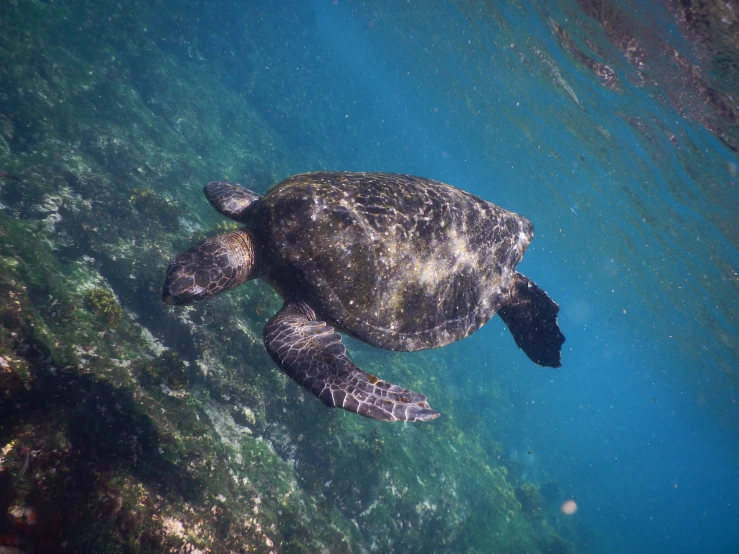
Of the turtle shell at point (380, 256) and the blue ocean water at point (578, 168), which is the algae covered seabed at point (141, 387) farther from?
the blue ocean water at point (578, 168)

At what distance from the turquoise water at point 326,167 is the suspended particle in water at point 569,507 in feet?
5.51

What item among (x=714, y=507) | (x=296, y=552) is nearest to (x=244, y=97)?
(x=296, y=552)

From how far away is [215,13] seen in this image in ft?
109

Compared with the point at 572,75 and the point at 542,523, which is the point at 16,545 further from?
the point at 542,523

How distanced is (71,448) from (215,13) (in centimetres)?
4248

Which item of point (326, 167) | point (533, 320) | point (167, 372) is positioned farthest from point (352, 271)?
point (326, 167)

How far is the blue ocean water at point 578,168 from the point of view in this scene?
1642cm

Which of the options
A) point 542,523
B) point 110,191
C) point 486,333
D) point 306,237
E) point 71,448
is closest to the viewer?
point 71,448

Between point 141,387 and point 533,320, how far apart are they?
8.11 meters

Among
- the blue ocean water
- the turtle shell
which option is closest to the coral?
the turtle shell

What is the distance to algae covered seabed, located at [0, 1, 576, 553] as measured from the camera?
4.16 meters

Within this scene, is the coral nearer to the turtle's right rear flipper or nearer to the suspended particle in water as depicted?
the turtle's right rear flipper

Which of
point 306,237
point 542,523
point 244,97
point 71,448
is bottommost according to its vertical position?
point 542,523

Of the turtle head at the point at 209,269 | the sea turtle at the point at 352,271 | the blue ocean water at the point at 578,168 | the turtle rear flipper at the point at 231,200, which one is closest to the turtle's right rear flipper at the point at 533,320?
the sea turtle at the point at 352,271
